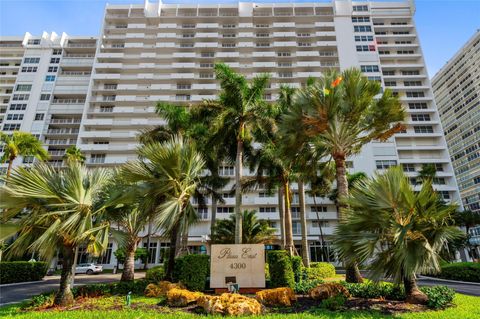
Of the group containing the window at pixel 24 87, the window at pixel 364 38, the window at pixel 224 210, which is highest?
the window at pixel 364 38

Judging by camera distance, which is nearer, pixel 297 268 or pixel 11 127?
pixel 297 268

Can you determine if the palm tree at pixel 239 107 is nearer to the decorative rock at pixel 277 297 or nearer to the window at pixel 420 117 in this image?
the decorative rock at pixel 277 297

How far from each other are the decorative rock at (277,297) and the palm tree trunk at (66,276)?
7021 millimetres

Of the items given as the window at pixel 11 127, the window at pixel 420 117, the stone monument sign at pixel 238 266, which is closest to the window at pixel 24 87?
the window at pixel 11 127

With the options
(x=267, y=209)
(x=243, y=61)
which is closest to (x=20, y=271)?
(x=267, y=209)

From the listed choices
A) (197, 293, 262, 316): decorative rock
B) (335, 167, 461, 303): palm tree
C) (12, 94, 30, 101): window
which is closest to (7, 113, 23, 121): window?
(12, 94, 30, 101): window

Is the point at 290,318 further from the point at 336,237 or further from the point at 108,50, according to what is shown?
the point at 108,50

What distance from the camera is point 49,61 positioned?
58250 mm

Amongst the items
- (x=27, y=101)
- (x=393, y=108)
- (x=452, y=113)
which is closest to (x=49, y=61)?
(x=27, y=101)

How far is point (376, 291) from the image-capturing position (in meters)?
10.5

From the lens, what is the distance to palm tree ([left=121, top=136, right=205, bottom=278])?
1230 centimetres

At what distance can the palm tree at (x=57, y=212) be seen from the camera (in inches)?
371

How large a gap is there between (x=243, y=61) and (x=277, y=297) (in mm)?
53438

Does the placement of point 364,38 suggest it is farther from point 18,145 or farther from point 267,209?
point 18,145
